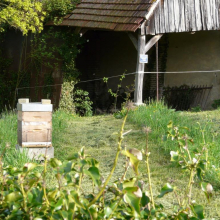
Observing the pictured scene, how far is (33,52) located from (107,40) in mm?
3498

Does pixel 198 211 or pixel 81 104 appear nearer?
pixel 198 211

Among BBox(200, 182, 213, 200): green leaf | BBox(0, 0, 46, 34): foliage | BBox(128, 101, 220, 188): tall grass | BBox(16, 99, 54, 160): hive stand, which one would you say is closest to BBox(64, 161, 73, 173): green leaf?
BBox(200, 182, 213, 200): green leaf

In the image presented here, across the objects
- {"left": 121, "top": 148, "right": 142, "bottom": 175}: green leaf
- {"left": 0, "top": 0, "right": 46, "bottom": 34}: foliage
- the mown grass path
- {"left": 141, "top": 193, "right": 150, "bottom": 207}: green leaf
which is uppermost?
{"left": 0, "top": 0, "right": 46, "bottom": 34}: foliage

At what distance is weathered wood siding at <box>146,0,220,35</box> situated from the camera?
11266 mm

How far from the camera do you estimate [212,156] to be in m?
5.54

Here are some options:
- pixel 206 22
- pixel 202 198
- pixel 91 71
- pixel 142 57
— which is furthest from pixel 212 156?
pixel 91 71

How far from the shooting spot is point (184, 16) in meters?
11.5

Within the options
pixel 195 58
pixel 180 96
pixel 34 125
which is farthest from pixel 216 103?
pixel 34 125

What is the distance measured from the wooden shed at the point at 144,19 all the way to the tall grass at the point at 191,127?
2.17 metres

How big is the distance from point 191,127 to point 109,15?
5421 mm

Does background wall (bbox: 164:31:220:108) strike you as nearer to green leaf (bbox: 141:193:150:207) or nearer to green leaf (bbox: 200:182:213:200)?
green leaf (bbox: 200:182:213:200)

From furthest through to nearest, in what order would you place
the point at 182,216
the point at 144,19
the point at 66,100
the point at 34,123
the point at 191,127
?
the point at 66,100 → the point at 144,19 → the point at 191,127 → the point at 34,123 → the point at 182,216

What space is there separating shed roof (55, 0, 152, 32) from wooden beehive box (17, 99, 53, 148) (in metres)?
5.06

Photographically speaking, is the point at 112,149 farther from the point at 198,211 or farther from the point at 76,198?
the point at 76,198
